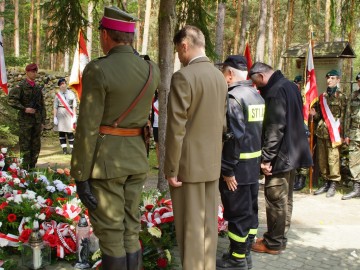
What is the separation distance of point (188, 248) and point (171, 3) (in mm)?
3455

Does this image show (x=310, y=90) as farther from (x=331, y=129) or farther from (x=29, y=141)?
(x=29, y=141)

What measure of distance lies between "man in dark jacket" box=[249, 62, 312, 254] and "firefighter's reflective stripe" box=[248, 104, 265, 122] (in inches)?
16.2

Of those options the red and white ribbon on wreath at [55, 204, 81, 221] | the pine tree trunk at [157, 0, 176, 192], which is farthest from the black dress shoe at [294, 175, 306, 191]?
the red and white ribbon on wreath at [55, 204, 81, 221]

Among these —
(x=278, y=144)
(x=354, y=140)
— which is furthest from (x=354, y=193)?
(x=278, y=144)

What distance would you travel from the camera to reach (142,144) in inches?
133

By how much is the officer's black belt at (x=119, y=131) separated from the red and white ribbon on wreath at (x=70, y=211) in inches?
68.8

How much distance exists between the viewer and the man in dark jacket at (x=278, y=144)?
4570 millimetres

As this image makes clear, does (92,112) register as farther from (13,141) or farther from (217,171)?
(13,141)

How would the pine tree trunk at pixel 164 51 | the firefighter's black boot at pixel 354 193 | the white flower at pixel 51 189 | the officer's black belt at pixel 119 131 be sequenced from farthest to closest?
the firefighter's black boot at pixel 354 193 < the pine tree trunk at pixel 164 51 < the white flower at pixel 51 189 < the officer's black belt at pixel 119 131

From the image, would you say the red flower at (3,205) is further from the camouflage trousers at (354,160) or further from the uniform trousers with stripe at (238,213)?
the camouflage trousers at (354,160)

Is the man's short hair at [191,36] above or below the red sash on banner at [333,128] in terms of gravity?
above

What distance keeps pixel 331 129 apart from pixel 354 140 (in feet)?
1.45

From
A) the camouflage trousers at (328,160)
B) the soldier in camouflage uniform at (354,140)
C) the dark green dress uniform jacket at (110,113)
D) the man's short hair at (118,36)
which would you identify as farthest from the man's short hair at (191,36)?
the camouflage trousers at (328,160)

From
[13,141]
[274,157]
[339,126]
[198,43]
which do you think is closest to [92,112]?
[198,43]
